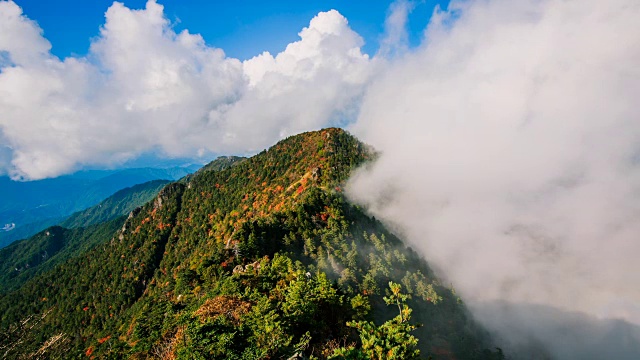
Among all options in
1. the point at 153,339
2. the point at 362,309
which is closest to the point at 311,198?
the point at 362,309

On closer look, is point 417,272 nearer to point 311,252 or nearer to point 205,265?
point 311,252

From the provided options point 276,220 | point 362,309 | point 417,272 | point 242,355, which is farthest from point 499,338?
point 242,355

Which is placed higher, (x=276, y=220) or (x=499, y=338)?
(x=276, y=220)

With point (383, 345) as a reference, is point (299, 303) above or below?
above

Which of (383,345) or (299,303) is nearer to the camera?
(383,345)

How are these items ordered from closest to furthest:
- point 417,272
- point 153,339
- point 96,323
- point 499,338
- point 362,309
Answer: point 153,339, point 362,309, point 417,272, point 499,338, point 96,323

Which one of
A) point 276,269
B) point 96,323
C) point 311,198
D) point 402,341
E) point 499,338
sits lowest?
point 96,323

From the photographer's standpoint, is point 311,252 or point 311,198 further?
point 311,198

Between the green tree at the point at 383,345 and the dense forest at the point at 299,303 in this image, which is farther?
the dense forest at the point at 299,303

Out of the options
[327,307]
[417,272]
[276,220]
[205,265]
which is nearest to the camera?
[327,307]

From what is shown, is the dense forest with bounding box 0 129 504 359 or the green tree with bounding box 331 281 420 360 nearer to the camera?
the green tree with bounding box 331 281 420 360
